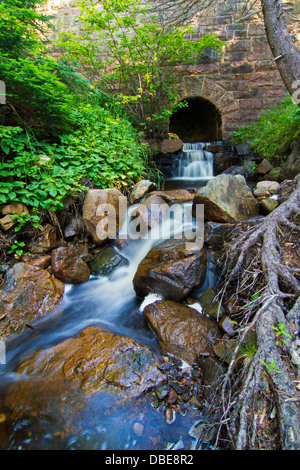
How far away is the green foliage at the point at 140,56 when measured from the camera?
16.0 feet

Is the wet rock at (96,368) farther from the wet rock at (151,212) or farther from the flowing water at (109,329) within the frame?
the wet rock at (151,212)

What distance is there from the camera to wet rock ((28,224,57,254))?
2826 mm

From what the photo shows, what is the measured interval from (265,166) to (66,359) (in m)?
4.84

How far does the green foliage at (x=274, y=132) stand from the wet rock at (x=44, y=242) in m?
4.55

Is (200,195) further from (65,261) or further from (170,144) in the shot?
(170,144)

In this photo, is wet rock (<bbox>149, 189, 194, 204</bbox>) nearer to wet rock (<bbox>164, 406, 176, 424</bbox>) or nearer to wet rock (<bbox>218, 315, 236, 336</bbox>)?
wet rock (<bbox>218, 315, 236, 336</bbox>)

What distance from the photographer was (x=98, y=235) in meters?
3.16

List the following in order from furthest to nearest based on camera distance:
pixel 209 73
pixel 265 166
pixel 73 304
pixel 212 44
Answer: pixel 209 73 → pixel 212 44 → pixel 265 166 → pixel 73 304

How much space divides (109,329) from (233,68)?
7.61 metres

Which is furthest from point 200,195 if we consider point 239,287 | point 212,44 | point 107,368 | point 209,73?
point 209,73

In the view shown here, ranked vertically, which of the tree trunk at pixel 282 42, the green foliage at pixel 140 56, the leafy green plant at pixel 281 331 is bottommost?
the leafy green plant at pixel 281 331

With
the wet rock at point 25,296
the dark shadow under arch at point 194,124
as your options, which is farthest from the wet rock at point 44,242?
the dark shadow under arch at point 194,124

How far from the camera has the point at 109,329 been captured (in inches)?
87.4

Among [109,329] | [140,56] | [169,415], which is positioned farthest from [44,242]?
[140,56]
